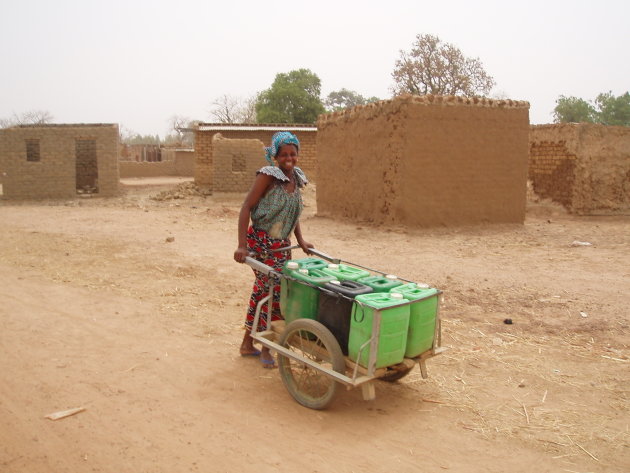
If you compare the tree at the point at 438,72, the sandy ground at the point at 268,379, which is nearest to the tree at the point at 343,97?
the tree at the point at 438,72

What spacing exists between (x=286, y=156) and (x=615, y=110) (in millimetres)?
32838

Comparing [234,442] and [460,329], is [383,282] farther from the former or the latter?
[460,329]

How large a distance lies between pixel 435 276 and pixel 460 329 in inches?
71.0

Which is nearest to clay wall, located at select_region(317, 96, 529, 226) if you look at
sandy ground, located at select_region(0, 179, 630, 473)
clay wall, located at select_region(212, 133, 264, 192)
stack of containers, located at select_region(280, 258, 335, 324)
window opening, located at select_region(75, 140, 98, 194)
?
sandy ground, located at select_region(0, 179, 630, 473)

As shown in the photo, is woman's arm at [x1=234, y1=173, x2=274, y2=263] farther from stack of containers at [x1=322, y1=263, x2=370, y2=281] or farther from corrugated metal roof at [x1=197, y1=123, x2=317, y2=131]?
corrugated metal roof at [x1=197, y1=123, x2=317, y2=131]

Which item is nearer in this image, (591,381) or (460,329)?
(591,381)

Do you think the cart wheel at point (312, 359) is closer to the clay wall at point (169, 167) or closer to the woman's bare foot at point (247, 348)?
the woman's bare foot at point (247, 348)

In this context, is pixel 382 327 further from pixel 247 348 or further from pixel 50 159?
pixel 50 159

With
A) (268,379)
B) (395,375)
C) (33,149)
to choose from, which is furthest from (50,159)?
(395,375)

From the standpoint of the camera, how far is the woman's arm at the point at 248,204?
334 centimetres

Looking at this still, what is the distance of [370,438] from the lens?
2664 mm

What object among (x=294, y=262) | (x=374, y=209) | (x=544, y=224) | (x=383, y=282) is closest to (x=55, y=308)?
(x=294, y=262)

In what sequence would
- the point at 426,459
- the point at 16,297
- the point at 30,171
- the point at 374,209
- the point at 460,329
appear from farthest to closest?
the point at 30,171, the point at 374,209, the point at 16,297, the point at 460,329, the point at 426,459

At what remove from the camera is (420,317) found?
2.89 meters
